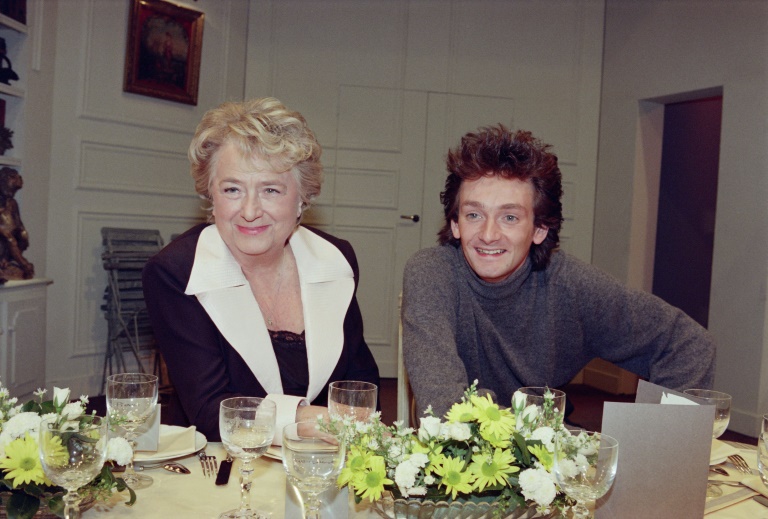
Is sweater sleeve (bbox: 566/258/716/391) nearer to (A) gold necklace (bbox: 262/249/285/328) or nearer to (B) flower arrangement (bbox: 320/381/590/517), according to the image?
(A) gold necklace (bbox: 262/249/285/328)

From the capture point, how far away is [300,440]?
1.00 meters

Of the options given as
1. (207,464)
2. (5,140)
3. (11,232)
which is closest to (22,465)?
(207,464)

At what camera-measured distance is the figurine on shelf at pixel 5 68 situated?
13.6 ft

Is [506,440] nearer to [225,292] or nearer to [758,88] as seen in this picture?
[225,292]

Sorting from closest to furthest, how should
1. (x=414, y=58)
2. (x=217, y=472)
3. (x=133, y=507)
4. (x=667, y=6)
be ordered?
1. (x=133, y=507)
2. (x=217, y=472)
3. (x=667, y=6)
4. (x=414, y=58)

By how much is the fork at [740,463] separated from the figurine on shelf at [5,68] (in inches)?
160

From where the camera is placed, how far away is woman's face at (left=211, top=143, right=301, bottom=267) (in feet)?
6.29

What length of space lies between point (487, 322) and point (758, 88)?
11.3 feet

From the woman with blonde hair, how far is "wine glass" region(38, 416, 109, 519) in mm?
669

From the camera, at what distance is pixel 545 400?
1.17 meters

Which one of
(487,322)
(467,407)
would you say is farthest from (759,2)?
(467,407)

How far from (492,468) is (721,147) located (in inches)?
174

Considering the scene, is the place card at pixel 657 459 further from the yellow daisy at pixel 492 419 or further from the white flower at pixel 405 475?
the white flower at pixel 405 475

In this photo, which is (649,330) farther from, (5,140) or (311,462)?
(5,140)
